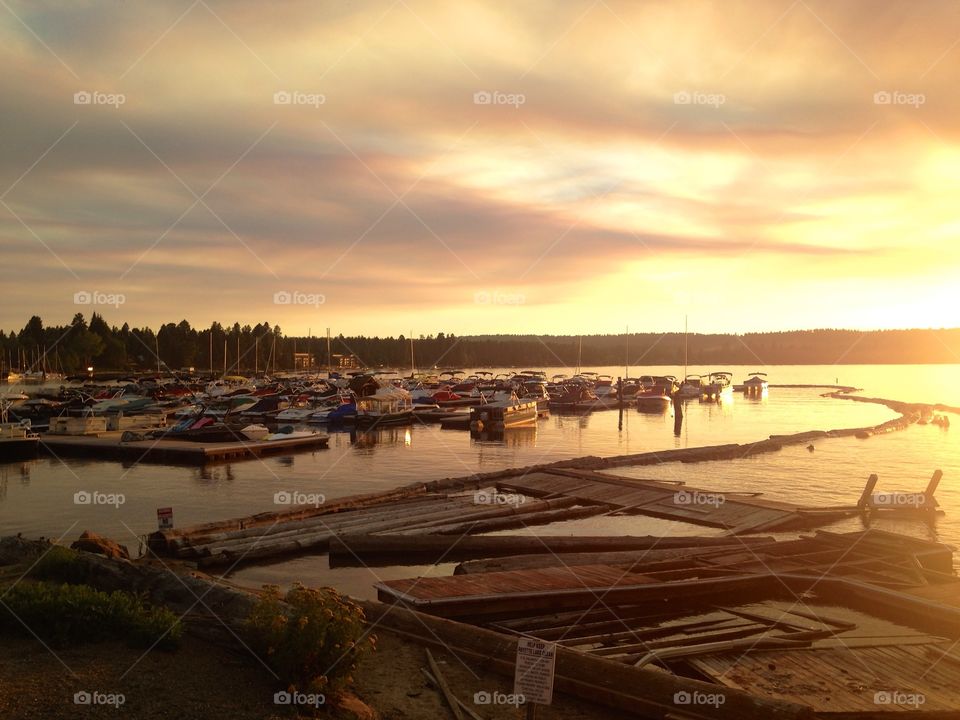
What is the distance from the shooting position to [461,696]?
10.0 metres

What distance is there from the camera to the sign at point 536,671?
7.35 meters

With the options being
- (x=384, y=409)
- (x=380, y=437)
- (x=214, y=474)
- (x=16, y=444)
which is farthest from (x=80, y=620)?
(x=384, y=409)

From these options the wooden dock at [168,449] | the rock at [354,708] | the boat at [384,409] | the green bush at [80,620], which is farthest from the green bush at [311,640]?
the boat at [384,409]

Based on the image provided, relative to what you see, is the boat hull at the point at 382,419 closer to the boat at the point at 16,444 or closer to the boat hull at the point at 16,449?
the boat at the point at 16,444

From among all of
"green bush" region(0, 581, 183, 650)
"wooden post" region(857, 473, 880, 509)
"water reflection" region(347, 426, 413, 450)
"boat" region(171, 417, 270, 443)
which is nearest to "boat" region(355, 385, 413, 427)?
"water reflection" region(347, 426, 413, 450)

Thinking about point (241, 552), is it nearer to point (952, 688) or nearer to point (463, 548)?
point (463, 548)

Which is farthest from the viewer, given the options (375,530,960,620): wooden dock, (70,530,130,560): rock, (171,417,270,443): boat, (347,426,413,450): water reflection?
(347,426,413,450): water reflection

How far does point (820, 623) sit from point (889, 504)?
15.5 meters

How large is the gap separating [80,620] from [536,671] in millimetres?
6413

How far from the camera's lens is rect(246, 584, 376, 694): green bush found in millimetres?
8953

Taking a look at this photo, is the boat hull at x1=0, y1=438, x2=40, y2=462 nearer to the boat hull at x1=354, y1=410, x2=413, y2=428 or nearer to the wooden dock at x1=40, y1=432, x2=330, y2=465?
the wooden dock at x1=40, y1=432, x2=330, y2=465

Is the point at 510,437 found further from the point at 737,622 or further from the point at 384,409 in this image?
the point at 737,622

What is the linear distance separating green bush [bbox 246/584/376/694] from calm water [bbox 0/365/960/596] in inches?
Result: 342

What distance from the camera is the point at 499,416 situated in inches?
2534
